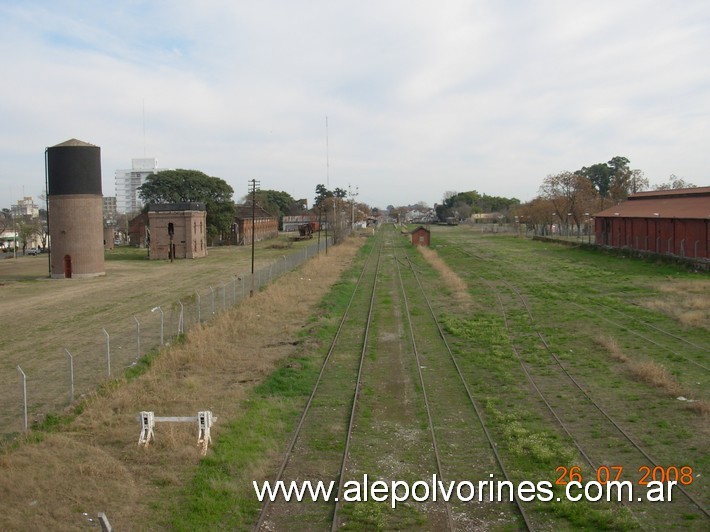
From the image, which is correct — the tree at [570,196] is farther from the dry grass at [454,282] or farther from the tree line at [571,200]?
the dry grass at [454,282]

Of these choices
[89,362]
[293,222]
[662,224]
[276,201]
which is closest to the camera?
[89,362]

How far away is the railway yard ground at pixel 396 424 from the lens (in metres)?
9.46

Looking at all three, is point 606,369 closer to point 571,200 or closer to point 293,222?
point 571,200

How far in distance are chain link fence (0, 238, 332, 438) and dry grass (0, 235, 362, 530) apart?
113 centimetres

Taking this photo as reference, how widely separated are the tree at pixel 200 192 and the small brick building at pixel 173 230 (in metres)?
16.0

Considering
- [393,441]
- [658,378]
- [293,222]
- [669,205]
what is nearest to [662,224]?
[669,205]

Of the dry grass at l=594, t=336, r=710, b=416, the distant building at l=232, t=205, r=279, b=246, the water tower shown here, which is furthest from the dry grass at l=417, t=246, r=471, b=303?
the distant building at l=232, t=205, r=279, b=246

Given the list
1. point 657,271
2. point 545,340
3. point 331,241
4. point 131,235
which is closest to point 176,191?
point 131,235

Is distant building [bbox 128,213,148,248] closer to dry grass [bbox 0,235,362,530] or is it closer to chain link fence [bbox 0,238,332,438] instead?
chain link fence [bbox 0,238,332,438]

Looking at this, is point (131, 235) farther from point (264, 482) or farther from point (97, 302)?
point (264, 482)

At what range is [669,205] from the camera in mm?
52625

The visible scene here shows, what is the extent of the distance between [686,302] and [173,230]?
54.3 meters

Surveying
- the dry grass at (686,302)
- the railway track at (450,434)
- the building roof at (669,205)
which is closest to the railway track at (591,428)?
the railway track at (450,434)

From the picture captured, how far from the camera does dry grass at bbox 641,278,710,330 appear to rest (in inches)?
924
